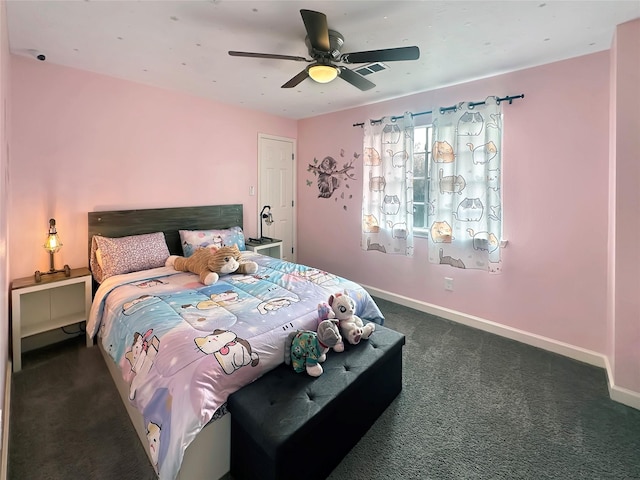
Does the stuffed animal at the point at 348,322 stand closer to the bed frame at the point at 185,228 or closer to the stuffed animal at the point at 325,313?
A: the stuffed animal at the point at 325,313

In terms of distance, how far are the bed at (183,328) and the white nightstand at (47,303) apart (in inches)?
8.5

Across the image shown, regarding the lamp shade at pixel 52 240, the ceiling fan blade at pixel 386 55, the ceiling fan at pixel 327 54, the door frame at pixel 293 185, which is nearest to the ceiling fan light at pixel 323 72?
the ceiling fan at pixel 327 54

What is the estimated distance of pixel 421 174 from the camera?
3.44m

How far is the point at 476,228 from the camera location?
2.95 m

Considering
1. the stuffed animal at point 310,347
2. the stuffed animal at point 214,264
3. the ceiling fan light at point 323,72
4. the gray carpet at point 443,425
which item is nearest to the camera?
the gray carpet at point 443,425

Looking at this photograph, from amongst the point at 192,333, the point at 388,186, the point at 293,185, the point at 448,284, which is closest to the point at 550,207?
the point at 448,284

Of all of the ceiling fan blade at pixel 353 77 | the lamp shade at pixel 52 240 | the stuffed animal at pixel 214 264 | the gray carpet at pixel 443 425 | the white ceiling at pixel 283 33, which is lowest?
the gray carpet at pixel 443 425

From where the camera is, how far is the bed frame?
1.45 m

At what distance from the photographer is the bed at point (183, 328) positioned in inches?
55.9

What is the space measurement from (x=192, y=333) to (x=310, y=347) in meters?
0.64

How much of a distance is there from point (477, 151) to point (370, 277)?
6.23 feet

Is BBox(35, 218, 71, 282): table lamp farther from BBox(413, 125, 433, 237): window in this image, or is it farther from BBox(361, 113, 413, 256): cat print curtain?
BBox(413, 125, 433, 237): window

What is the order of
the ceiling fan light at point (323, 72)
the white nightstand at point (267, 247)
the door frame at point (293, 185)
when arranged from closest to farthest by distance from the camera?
the ceiling fan light at point (323, 72) → the white nightstand at point (267, 247) → the door frame at point (293, 185)

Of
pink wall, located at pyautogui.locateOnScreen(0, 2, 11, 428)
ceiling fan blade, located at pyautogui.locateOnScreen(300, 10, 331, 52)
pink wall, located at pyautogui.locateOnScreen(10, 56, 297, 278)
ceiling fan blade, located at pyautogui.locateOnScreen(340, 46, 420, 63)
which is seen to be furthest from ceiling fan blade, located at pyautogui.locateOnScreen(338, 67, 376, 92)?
pink wall, located at pyautogui.locateOnScreen(10, 56, 297, 278)
